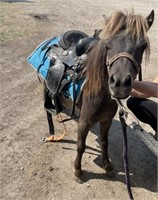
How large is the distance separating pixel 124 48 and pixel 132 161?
6.42ft

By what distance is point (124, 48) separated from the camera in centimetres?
234

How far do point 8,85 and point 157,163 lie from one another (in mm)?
2655

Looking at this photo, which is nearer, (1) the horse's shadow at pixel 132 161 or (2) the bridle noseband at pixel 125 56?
(2) the bridle noseband at pixel 125 56

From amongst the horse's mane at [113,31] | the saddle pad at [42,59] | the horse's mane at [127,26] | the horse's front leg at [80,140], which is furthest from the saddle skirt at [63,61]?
the horse's mane at [127,26]

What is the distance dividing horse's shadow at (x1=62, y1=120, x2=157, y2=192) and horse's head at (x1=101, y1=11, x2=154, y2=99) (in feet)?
5.31

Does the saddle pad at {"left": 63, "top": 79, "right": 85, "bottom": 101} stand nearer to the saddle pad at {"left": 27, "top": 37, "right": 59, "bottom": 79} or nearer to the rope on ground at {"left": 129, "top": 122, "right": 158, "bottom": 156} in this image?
the saddle pad at {"left": 27, "top": 37, "right": 59, "bottom": 79}

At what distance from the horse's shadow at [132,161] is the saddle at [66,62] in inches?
31.7

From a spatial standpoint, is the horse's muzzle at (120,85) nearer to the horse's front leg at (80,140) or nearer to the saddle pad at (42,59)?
the horse's front leg at (80,140)

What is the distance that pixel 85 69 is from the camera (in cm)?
304

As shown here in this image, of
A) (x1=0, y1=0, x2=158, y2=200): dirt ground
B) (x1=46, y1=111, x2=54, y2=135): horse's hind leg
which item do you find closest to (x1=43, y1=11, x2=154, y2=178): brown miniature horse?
(x1=0, y1=0, x2=158, y2=200): dirt ground

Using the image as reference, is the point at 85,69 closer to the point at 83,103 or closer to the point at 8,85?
the point at 83,103

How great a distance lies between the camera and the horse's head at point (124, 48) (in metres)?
2.26

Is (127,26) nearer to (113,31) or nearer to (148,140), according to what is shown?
(113,31)

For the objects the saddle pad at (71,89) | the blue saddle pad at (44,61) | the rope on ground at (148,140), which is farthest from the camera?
the blue saddle pad at (44,61)
